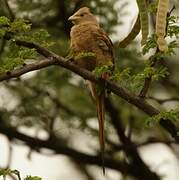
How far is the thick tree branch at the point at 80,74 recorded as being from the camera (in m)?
3.00

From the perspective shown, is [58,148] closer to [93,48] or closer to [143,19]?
[93,48]

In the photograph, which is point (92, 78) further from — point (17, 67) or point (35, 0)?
point (35, 0)

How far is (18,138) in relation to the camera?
5.62m

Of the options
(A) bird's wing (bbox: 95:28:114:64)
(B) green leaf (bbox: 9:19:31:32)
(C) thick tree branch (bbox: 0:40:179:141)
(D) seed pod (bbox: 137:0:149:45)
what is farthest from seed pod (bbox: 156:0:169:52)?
(A) bird's wing (bbox: 95:28:114:64)

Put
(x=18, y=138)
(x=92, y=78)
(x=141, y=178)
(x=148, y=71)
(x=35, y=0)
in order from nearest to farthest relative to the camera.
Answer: (x=148, y=71), (x=92, y=78), (x=141, y=178), (x=18, y=138), (x=35, y=0)

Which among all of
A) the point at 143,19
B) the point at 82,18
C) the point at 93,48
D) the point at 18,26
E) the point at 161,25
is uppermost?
the point at 82,18

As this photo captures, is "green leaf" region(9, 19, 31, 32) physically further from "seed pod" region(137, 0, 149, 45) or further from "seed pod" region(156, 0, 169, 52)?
"seed pod" region(156, 0, 169, 52)

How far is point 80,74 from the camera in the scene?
316 cm

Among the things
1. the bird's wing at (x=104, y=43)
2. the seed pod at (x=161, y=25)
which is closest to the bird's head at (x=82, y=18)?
the bird's wing at (x=104, y=43)

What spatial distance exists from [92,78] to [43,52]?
12.6 inches

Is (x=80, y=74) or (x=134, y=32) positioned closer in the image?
(x=80, y=74)

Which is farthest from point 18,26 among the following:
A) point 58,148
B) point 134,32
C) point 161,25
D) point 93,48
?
point 58,148

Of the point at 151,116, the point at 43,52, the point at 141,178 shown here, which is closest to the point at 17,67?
the point at 43,52

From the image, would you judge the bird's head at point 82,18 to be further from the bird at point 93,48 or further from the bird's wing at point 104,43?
the bird's wing at point 104,43
